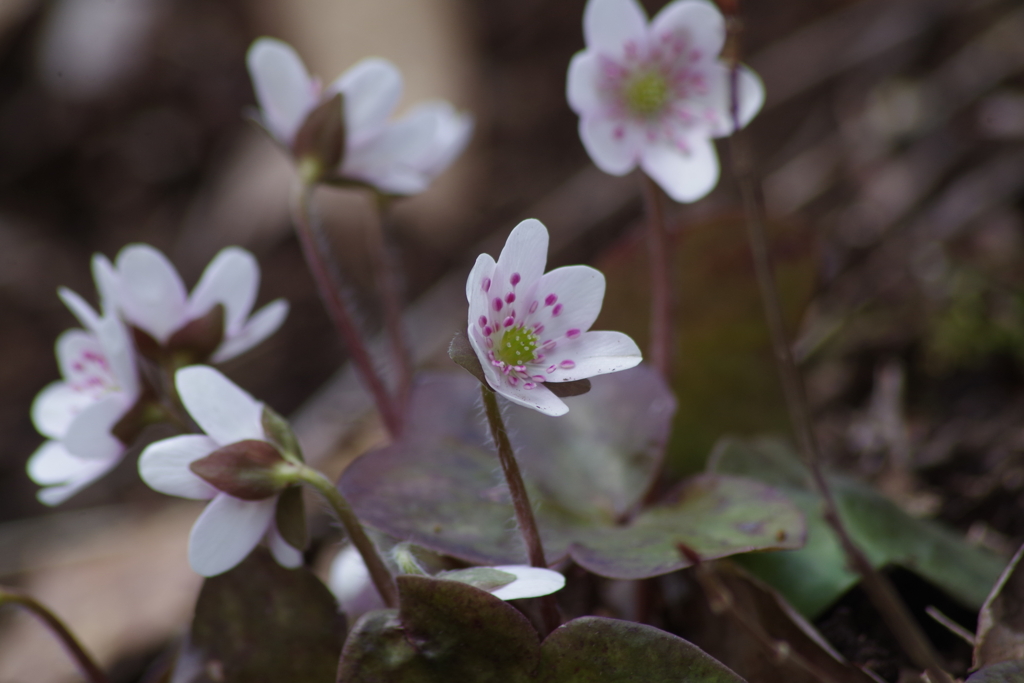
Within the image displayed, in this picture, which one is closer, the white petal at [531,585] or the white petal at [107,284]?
the white petal at [531,585]

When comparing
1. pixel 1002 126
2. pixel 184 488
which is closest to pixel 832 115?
pixel 1002 126

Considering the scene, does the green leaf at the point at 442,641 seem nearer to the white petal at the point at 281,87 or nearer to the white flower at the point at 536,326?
the white flower at the point at 536,326

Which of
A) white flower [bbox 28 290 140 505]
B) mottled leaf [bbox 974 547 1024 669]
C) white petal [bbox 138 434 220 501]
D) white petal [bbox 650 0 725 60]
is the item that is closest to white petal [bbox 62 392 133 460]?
white flower [bbox 28 290 140 505]

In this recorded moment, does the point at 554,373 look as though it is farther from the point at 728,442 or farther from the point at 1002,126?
the point at 1002,126

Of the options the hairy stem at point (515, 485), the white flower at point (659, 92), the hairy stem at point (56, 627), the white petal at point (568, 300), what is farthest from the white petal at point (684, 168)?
the hairy stem at point (56, 627)

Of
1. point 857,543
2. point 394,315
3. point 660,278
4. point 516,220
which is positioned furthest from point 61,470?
point 516,220

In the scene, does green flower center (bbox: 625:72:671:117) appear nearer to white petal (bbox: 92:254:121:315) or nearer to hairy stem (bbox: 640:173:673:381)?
hairy stem (bbox: 640:173:673:381)
